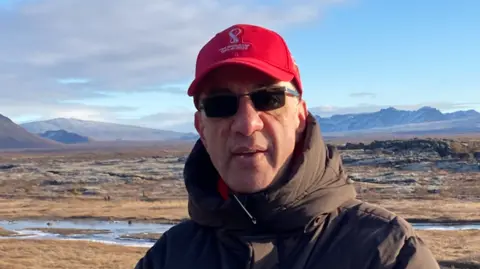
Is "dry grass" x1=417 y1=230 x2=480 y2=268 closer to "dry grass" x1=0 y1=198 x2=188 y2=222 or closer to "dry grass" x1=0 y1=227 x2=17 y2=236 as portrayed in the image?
"dry grass" x1=0 y1=198 x2=188 y2=222

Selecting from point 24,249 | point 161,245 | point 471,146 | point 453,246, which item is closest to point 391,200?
point 453,246

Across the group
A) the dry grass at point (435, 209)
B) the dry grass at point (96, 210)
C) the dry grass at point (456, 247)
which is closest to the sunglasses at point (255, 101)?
the dry grass at point (456, 247)

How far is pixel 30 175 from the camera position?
234 ft

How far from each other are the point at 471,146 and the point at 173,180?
31.7 m

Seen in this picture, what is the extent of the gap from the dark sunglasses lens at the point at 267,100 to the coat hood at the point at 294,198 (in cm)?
18

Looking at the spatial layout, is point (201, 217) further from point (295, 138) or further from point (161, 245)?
point (295, 138)

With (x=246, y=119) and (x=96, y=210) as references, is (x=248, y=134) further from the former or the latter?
(x=96, y=210)

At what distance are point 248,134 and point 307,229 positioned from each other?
15.9 inches

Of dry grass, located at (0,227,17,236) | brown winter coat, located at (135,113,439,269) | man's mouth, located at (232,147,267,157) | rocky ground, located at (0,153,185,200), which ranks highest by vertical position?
man's mouth, located at (232,147,267,157)

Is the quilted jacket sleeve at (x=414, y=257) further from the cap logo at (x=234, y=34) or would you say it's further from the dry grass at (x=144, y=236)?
the dry grass at (x=144, y=236)

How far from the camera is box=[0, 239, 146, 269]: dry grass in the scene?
882 inches

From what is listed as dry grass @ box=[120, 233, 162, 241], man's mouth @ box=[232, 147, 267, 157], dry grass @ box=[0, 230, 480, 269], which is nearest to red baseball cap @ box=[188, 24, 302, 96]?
man's mouth @ box=[232, 147, 267, 157]

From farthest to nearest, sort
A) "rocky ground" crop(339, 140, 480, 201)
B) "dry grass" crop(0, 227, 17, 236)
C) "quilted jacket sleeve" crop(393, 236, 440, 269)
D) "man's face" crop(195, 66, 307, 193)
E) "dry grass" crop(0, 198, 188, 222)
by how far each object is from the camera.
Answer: "rocky ground" crop(339, 140, 480, 201)
"dry grass" crop(0, 198, 188, 222)
"dry grass" crop(0, 227, 17, 236)
"man's face" crop(195, 66, 307, 193)
"quilted jacket sleeve" crop(393, 236, 440, 269)

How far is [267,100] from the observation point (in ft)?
8.04
